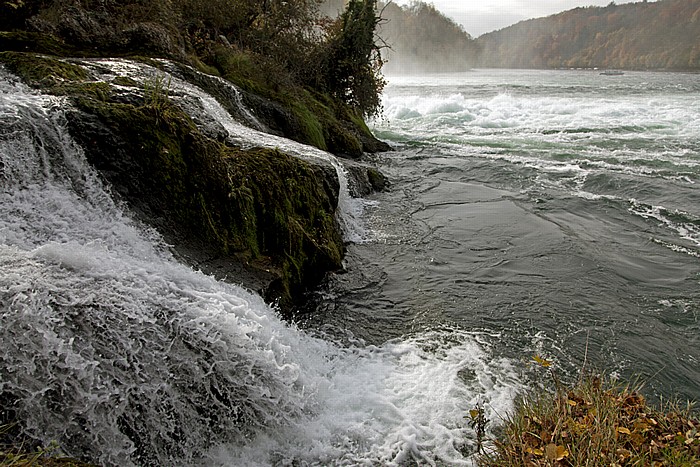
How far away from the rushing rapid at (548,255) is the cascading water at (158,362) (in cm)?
Answer: 85

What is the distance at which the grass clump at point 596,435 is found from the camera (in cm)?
234

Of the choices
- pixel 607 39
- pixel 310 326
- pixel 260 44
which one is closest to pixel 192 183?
pixel 310 326

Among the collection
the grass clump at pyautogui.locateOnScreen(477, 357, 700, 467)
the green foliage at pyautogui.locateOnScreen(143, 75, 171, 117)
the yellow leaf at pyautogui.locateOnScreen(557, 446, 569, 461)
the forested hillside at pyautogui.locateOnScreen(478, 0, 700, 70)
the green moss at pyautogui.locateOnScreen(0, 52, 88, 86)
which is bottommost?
the grass clump at pyautogui.locateOnScreen(477, 357, 700, 467)

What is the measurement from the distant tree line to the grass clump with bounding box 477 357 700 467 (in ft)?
26.4

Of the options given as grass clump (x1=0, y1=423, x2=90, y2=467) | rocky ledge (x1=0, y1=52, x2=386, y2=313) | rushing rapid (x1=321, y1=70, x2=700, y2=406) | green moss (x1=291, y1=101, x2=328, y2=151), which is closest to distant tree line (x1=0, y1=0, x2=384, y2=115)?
green moss (x1=291, y1=101, x2=328, y2=151)

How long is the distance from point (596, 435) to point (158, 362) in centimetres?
252

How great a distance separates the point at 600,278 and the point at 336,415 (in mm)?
4043

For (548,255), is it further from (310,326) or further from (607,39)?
(607,39)

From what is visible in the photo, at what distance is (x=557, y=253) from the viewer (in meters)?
6.71

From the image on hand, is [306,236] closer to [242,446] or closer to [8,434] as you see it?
[242,446]

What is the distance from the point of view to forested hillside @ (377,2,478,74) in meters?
85.9

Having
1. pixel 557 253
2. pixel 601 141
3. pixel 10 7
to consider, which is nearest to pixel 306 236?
pixel 557 253

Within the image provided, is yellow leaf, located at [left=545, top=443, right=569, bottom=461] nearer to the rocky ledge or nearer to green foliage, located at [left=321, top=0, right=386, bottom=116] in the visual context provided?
the rocky ledge

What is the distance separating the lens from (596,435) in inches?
94.0
